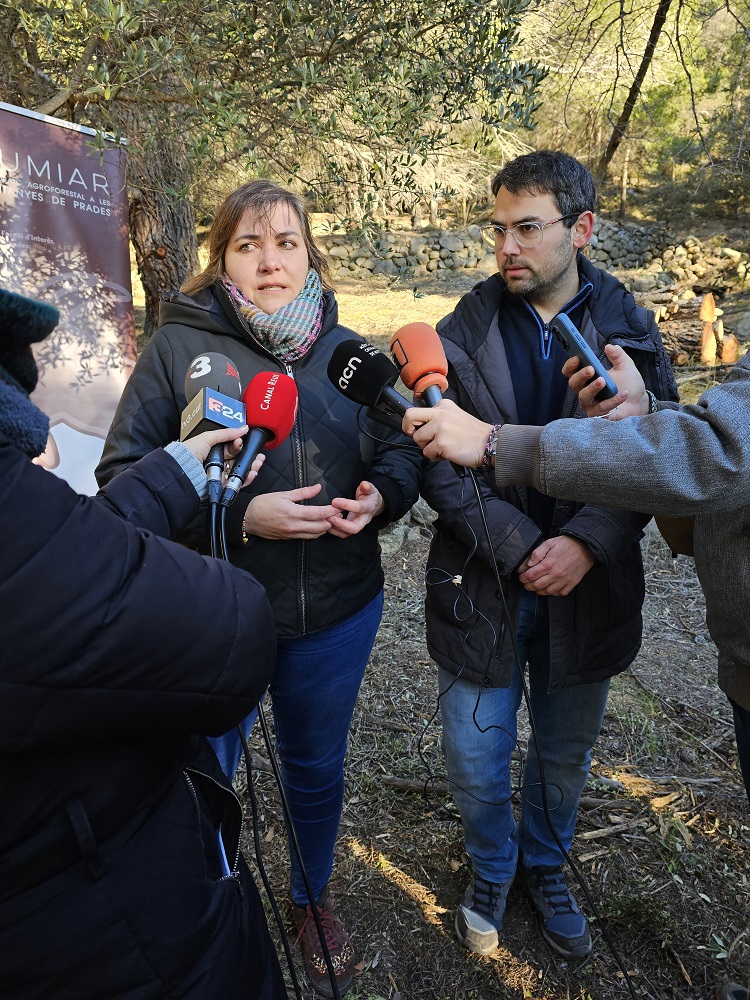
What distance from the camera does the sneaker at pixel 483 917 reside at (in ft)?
8.14

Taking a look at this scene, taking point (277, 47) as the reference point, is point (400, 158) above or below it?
below

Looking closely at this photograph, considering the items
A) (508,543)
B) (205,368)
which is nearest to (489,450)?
(508,543)

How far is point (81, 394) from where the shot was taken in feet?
11.8

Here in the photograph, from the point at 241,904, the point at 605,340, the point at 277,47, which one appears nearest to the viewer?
the point at 241,904

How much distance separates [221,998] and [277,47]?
3160 millimetres

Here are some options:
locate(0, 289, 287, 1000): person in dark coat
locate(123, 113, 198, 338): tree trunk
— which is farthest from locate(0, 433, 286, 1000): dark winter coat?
locate(123, 113, 198, 338): tree trunk

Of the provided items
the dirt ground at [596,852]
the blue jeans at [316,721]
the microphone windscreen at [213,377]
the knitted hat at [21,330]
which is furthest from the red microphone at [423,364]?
the dirt ground at [596,852]

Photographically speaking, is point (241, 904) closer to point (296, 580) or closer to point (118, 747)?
point (118, 747)

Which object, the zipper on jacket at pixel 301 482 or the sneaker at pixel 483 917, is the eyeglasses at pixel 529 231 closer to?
the zipper on jacket at pixel 301 482

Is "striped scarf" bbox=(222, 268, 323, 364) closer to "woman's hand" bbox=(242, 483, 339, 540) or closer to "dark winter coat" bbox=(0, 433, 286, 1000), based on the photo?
"woman's hand" bbox=(242, 483, 339, 540)

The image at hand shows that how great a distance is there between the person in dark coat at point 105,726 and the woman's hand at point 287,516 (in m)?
0.76

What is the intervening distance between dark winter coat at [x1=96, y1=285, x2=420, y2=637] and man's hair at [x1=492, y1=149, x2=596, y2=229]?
0.82m

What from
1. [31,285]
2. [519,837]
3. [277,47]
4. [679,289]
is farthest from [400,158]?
[679,289]

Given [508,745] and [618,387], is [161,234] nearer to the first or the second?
[618,387]
